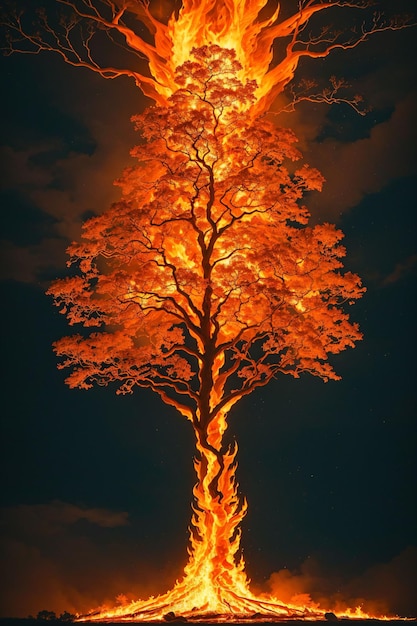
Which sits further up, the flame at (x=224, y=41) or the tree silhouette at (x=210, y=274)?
the flame at (x=224, y=41)

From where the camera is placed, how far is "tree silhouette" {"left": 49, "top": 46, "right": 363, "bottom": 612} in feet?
45.1

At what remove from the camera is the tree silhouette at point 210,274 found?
13742 millimetres

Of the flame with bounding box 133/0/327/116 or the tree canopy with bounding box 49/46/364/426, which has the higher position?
the flame with bounding box 133/0/327/116

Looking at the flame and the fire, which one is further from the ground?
the flame

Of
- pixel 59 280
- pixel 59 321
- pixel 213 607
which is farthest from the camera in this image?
pixel 59 321

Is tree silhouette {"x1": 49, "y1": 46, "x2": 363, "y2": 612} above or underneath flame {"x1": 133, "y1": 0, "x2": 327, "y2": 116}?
underneath

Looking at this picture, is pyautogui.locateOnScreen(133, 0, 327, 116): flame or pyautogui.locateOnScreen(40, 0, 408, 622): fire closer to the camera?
pyautogui.locateOnScreen(40, 0, 408, 622): fire

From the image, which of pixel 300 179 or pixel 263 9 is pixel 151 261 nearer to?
pixel 300 179

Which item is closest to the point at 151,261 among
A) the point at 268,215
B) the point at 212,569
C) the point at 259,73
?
the point at 268,215

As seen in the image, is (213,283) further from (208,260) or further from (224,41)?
(224,41)

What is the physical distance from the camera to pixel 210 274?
1403 centimetres

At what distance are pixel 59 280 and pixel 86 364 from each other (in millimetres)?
1105

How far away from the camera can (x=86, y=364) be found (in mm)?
14234

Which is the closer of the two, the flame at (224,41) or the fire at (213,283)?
the fire at (213,283)
